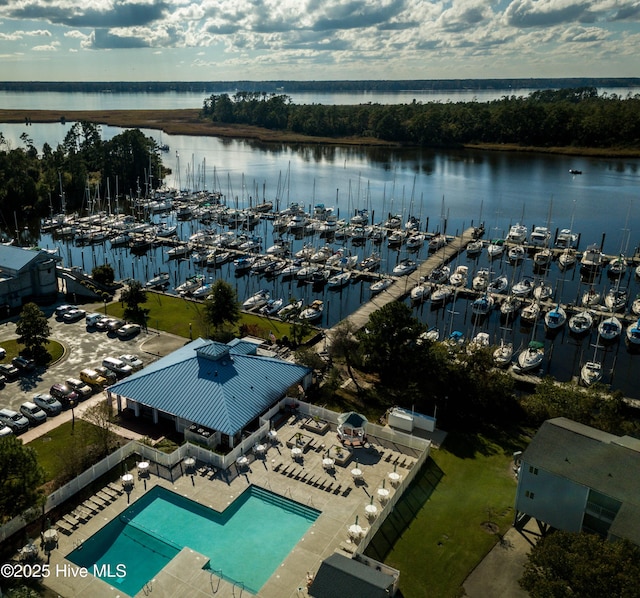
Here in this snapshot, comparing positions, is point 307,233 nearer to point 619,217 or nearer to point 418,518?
point 619,217

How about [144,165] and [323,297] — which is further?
[144,165]

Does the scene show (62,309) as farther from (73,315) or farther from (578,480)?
(578,480)

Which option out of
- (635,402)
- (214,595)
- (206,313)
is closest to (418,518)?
(214,595)

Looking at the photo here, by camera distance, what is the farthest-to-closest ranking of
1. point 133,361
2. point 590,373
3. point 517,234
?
point 517,234 < point 590,373 < point 133,361

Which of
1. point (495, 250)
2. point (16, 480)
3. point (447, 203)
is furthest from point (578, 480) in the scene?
point (447, 203)

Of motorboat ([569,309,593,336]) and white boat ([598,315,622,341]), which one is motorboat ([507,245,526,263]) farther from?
white boat ([598,315,622,341])

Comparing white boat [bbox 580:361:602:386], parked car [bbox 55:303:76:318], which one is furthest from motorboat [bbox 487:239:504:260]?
parked car [bbox 55:303:76:318]
